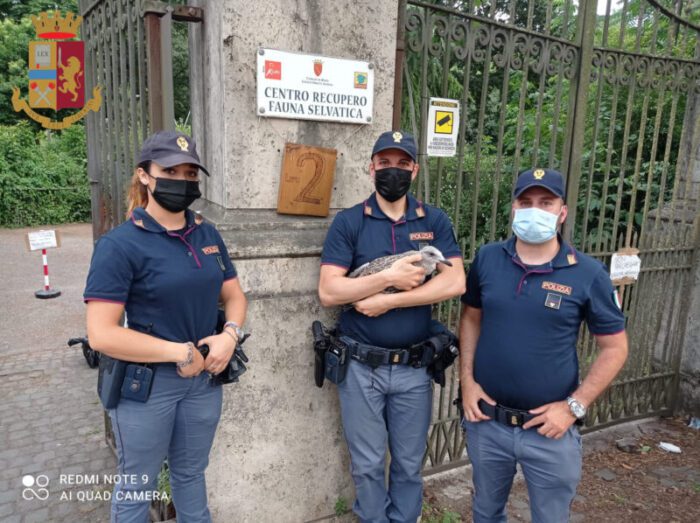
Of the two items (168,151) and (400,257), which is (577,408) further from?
(168,151)

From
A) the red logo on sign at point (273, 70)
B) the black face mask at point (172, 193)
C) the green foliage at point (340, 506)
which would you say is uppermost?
the red logo on sign at point (273, 70)

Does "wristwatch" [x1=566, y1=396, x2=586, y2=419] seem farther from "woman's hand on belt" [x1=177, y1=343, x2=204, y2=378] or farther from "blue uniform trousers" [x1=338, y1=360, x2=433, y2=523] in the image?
"woman's hand on belt" [x1=177, y1=343, x2=204, y2=378]

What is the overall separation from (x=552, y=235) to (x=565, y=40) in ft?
6.87

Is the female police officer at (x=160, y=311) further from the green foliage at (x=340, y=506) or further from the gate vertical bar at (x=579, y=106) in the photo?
the gate vertical bar at (x=579, y=106)

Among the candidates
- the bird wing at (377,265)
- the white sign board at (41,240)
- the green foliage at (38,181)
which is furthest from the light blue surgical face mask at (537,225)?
the green foliage at (38,181)

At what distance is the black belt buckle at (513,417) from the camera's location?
230 cm

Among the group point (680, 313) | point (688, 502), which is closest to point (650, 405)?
point (680, 313)

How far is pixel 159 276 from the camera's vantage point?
2.07 metres

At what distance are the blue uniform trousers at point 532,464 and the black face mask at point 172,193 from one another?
1694mm

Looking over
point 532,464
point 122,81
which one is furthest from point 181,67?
point 532,464

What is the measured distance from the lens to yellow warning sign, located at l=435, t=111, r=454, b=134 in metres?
3.19

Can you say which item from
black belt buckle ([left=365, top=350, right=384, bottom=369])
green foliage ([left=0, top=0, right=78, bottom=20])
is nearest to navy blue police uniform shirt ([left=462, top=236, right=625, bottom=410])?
black belt buckle ([left=365, top=350, right=384, bottom=369])

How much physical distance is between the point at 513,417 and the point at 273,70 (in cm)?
200

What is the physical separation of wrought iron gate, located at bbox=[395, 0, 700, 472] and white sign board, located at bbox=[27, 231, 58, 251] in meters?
6.18
